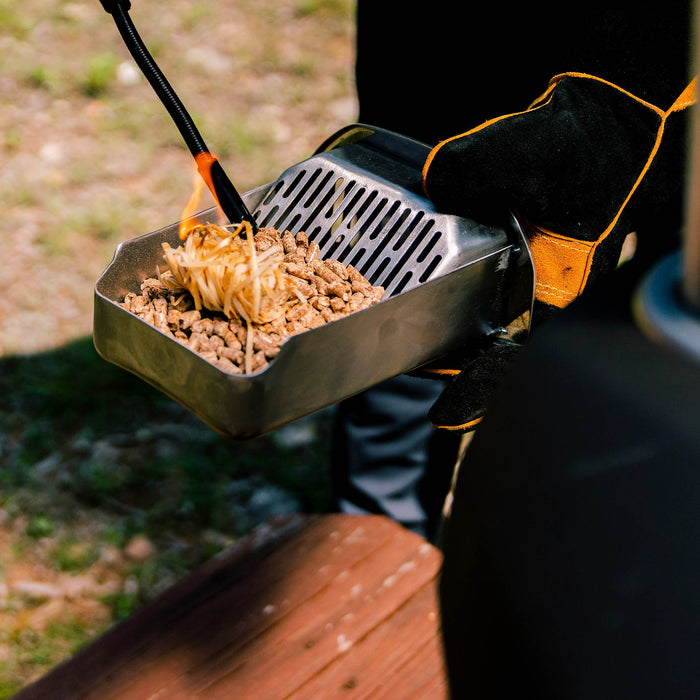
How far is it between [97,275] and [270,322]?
6.42 feet

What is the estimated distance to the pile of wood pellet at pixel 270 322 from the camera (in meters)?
1.13

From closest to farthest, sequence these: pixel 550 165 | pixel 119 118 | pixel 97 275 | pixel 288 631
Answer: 1. pixel 550 165
2. pixel 288 631
3. pixel 97 275
4. pixel 119 118

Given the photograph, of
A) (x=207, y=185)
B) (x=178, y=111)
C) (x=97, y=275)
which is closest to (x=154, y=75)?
(x=178, y=111)

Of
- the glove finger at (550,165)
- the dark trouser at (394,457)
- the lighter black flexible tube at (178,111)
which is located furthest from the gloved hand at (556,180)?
the dark trouser at (394,457)

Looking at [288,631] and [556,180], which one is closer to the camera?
[556,180]

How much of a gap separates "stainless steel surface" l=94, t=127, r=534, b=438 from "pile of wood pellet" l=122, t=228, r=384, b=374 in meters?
0.04

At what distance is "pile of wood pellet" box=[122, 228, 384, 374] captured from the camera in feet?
3.70

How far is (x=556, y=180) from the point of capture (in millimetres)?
1198

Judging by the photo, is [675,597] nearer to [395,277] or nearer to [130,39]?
[395,277]

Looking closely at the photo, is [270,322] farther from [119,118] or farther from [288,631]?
[119,118]

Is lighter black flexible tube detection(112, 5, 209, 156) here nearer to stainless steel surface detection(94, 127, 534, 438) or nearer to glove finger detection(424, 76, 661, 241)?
stainless steel surface detection(94, 127, 534, 438)

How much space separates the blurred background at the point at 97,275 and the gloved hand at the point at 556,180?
1200 millimetres

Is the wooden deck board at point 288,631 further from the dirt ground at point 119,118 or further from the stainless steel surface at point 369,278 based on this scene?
the dirt ground at point 119,118

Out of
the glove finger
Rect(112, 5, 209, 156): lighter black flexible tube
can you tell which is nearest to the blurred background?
Rect(112, 5, 209, 156): lighter black flexible tube
